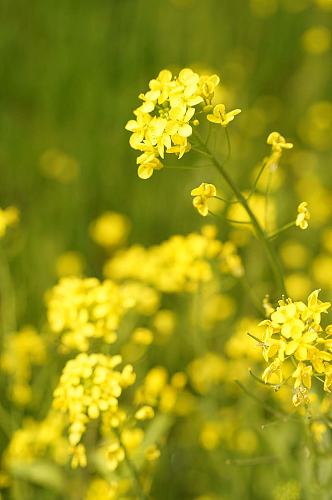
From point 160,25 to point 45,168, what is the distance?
1.11m

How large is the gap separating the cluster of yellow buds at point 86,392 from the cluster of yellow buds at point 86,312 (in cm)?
19

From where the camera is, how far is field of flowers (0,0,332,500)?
160 centimetres

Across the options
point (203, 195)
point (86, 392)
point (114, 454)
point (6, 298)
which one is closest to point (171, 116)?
point (203, 195)

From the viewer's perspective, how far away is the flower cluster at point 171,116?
4.67 feet

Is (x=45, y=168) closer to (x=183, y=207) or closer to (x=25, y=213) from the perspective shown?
(x=25, y=213)

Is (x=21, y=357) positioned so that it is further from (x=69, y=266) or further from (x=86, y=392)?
(x=86, y=392)

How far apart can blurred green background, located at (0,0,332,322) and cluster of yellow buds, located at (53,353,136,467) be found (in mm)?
1177

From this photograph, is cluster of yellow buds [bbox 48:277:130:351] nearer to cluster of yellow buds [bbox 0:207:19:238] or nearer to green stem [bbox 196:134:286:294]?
cluster of yellow buds [bbox 0:207:19:238]

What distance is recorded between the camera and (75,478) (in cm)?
227

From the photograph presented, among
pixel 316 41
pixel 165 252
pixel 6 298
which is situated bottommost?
pixel 165 252

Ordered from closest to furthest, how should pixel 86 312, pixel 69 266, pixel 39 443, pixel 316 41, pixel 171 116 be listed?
pixel 171 116 < pixel 86 312 < pixel 39 443 < pixel 69 266 < pixel 316 41

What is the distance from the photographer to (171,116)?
1.43 m

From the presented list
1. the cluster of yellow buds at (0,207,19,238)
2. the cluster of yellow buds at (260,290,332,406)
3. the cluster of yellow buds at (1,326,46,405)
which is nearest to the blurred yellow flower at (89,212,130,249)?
the cluster of yellow buds at (1,326,46,405)

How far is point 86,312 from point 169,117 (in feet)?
2.06
